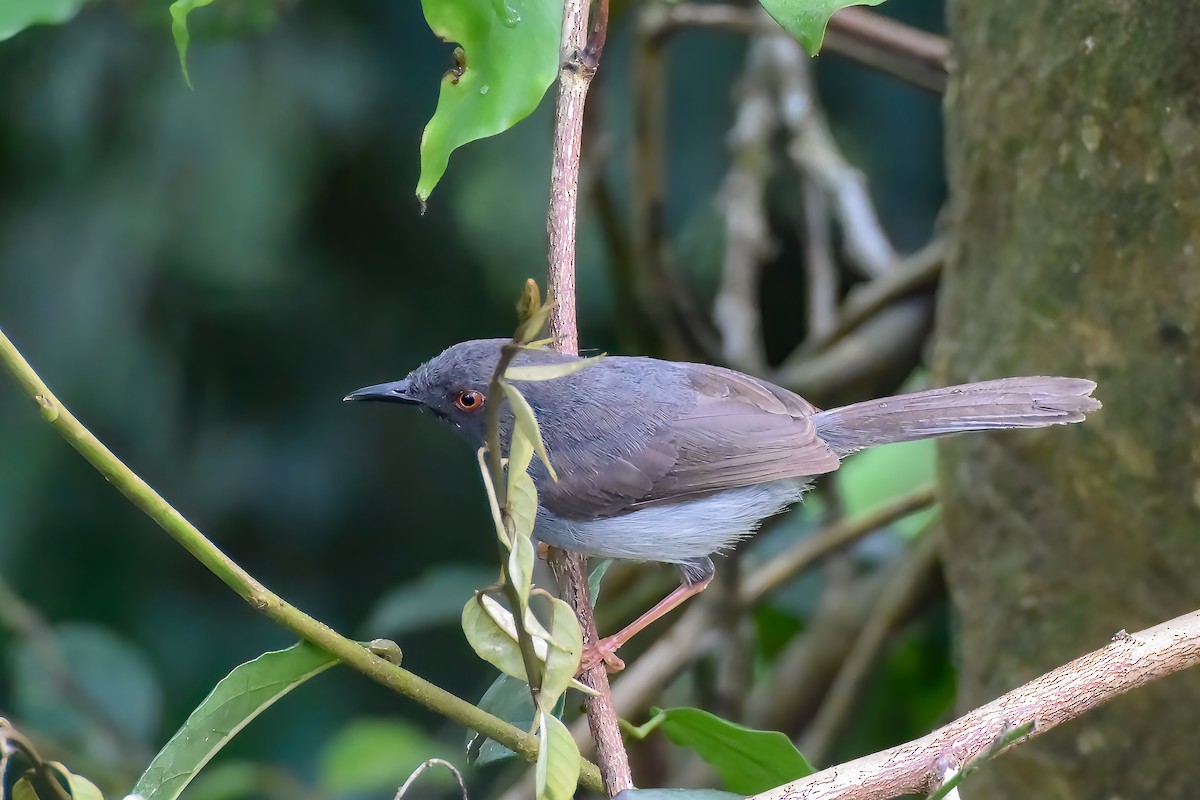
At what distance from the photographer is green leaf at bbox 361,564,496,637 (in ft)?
14.1

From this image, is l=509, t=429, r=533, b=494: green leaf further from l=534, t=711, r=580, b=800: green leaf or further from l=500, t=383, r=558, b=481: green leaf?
l=534, t=711, r=580, b=800: green leaf

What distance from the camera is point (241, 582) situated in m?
1.61

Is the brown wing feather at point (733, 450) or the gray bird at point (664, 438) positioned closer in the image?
the gray bird at point (664, 438)

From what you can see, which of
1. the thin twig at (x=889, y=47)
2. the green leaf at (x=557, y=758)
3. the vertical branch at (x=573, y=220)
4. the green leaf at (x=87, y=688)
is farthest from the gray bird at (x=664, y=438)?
the green leaf at (x=87, y=688)

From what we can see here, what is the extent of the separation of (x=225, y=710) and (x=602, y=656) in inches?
49.5

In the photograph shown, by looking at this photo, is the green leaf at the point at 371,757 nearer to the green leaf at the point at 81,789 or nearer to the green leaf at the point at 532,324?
the green leaf at the point at 81,789

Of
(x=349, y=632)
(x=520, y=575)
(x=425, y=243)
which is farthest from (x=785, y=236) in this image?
(x=520, y=575)

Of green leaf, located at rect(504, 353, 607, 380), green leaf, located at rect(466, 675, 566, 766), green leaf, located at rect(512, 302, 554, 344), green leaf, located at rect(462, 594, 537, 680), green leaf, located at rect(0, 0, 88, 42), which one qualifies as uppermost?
green leaf, located at rect(0, 0, 88, 42)

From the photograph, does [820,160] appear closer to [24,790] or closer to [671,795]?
[671,795]

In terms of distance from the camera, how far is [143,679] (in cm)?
412

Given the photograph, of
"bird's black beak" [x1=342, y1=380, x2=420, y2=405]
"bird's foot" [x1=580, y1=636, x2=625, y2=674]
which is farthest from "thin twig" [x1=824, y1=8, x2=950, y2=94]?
"bird's foot" [x1=580, y1=636, x2=625, y2=674]

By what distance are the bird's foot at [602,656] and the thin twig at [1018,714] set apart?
68 cm

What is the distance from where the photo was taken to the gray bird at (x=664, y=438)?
2941mm

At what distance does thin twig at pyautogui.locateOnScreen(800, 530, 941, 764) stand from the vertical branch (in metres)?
2.04
